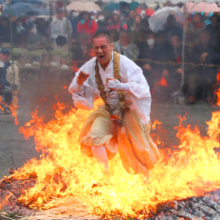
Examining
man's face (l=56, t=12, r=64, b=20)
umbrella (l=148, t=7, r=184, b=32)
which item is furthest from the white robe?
umbrella (l=148, t=7, r=184, b=32)

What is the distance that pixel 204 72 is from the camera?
1003 cm

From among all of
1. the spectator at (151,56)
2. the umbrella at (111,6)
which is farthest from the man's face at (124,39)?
the umbrella at (111,6)

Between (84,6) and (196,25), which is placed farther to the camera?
(196,25)

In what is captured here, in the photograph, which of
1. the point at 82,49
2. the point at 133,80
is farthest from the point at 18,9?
the point at 133,80

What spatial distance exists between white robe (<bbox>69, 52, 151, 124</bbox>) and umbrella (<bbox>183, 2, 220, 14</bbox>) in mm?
6030

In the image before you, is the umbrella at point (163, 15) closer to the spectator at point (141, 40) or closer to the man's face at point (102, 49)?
the spectator at point (141, 40)

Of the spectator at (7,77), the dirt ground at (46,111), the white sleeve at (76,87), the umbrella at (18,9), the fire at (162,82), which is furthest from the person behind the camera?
the fire at (162,82)

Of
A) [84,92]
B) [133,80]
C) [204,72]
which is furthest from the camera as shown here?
[204,72]

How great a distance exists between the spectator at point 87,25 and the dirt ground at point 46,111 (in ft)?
4.50

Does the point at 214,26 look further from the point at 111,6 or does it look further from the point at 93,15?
the point at 93,15

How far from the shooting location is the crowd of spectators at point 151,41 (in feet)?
31.8

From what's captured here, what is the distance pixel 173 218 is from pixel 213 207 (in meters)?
0.55

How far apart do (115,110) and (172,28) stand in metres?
6.07

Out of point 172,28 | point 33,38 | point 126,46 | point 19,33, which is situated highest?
point 172,28
